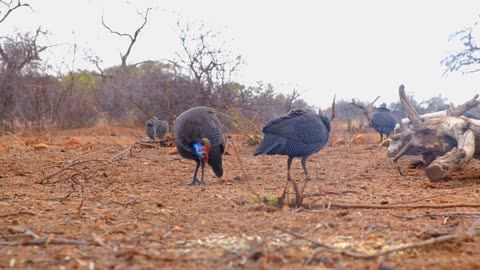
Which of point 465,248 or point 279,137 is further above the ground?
point 279,137

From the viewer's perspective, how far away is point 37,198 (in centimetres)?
399

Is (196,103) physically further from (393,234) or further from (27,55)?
(393,234)

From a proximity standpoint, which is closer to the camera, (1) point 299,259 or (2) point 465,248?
(1) point 299,259

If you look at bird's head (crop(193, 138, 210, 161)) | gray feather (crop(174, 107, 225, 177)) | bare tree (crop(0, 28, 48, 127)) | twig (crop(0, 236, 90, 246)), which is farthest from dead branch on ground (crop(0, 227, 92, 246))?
bare tree (crop(0, 28, 48, 127))

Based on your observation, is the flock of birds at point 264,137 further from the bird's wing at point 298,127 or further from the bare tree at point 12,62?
the bare tree at point 12,62

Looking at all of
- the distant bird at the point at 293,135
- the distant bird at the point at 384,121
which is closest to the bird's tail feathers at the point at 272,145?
the distant bird at the point at 293,135

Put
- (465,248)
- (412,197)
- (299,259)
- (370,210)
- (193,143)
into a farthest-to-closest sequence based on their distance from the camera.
Result: (193,143), (412,197), (370,210), (465,248), (299,259)

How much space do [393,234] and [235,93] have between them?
11.4 meters

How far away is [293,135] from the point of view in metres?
5.47

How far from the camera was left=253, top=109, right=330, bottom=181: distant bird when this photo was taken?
5469 millimetres

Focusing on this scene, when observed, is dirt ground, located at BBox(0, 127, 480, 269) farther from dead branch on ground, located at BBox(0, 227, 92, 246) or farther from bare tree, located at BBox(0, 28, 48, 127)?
bare tree, located at BBox(0, 28, 48, 127)

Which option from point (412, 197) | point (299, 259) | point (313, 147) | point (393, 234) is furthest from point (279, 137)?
point (299, 259)

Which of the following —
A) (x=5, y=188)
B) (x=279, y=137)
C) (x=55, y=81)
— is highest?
(x=55, y=81)

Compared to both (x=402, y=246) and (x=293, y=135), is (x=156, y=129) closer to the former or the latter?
(x=293, y=135)
